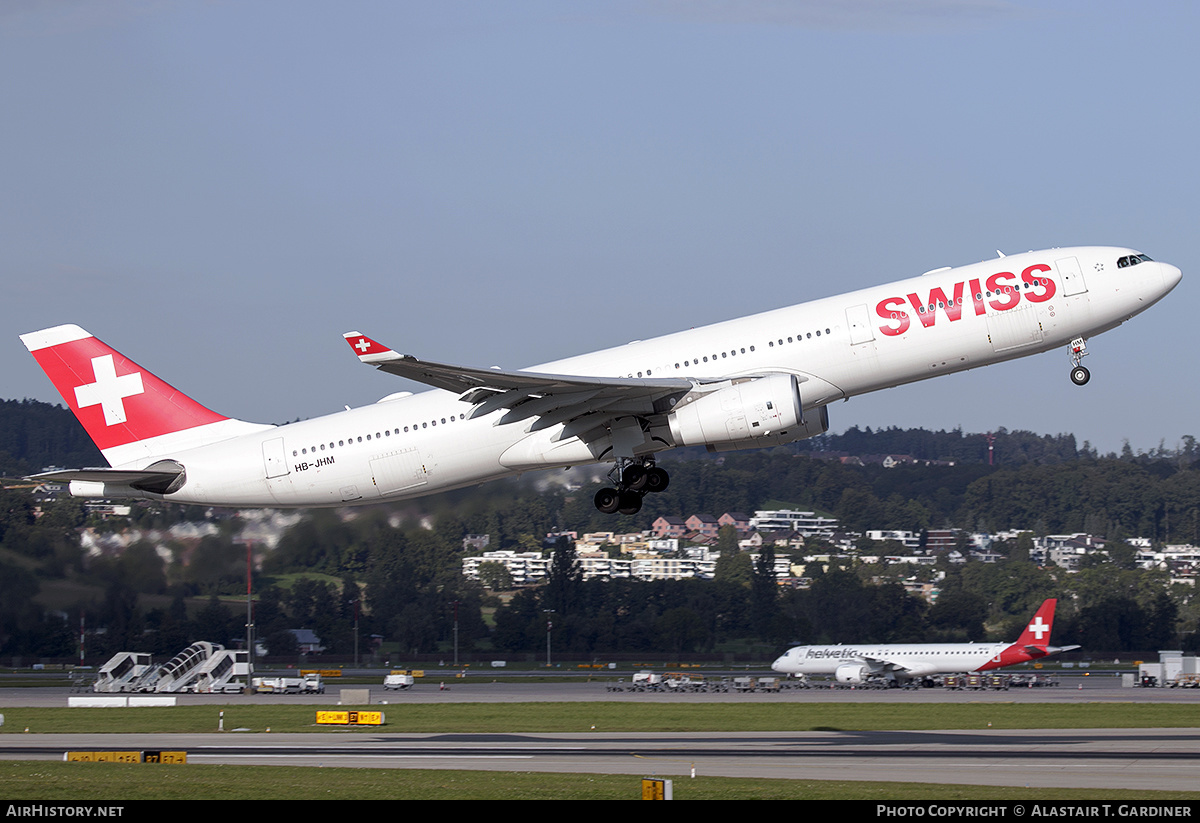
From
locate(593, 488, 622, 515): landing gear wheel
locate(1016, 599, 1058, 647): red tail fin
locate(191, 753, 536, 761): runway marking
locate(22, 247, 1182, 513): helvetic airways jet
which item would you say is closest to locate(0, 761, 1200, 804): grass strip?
locate(191, 753, 536, 761): runway marking

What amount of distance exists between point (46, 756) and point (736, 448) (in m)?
21.7

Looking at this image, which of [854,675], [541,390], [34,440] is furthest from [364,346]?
[34,440]

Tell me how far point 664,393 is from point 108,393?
1806 centimetres

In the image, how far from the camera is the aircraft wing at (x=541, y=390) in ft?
108

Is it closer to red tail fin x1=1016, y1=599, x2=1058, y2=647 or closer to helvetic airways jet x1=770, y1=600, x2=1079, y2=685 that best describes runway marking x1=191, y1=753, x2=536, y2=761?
helvetic airways jet x1=770, y1=600, x2=1079, y2=685

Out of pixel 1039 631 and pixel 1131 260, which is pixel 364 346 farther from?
pixel 1039 631

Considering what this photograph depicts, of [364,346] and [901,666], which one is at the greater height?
[364,346]

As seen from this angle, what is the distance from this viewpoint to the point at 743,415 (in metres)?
34.2

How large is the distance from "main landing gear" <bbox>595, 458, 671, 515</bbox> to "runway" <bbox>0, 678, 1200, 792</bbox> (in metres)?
6.91

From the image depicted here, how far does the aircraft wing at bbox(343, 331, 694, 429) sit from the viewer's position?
32.8m

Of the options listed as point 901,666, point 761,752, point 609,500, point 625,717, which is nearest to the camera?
point 761,752

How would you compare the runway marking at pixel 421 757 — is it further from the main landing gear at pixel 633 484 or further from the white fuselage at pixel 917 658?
the white fuselage at pixel 917 658

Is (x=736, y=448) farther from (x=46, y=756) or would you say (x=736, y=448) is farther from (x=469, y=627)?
(x=469, y=627)

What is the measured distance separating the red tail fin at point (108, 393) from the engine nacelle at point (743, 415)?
1527cm
